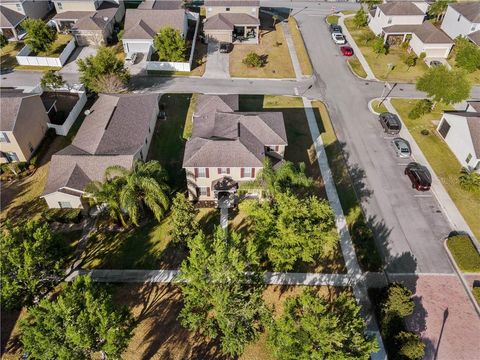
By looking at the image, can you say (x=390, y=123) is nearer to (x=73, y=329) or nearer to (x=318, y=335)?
(x=318, y=335)

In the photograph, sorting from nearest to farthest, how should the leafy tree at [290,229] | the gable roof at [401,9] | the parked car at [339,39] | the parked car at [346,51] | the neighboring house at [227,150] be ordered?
the leafy tree at [290,229], the neighboring house at [227,150], the parked car at [346,51], the gable roof at [401,9], the parked car at [339,39]

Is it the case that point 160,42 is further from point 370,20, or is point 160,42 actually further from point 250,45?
point 370,20

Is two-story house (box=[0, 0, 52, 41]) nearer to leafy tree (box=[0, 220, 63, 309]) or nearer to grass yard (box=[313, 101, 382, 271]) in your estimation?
leafy tree (box=[0, 220, 63, 309])

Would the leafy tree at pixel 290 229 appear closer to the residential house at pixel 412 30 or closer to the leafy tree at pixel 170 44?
the leafy tree at pixel 170 44

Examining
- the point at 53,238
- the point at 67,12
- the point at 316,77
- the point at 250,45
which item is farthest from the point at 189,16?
the point at 53,238

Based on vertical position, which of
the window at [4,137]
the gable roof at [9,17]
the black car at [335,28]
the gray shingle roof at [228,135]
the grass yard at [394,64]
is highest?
the gable roof at [9,17]

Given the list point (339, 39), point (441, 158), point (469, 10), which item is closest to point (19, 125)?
point (441, 158)

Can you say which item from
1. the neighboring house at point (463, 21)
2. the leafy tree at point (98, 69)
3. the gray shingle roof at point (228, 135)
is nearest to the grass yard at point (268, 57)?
the gray shingle roof at point (228, 135)
